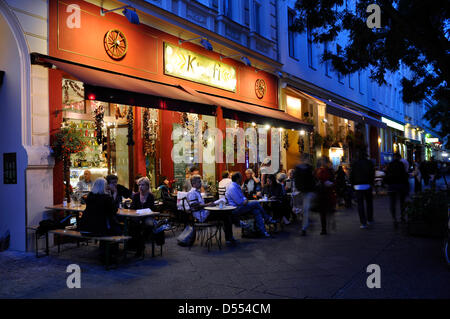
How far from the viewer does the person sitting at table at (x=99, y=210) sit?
6117 millimetres

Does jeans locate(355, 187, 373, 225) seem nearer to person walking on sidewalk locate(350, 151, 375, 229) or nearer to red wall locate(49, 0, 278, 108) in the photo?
person walking on sidewalk locate(350, 151, 375, 229)

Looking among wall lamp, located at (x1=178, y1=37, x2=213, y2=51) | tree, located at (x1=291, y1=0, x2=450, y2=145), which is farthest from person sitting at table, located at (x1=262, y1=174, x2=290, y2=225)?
wall lamp, located at (x1=178, y1=37, x2=213, y2=51)

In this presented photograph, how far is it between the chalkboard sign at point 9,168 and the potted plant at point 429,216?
25.9ft

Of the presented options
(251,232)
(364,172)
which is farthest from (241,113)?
(251,232)

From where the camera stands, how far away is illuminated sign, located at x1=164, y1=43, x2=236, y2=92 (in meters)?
11.2

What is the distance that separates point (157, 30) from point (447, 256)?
346 inches

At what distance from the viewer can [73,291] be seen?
16.2ft

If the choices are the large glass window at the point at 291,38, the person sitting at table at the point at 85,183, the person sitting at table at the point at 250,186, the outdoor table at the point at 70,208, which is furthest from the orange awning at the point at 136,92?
the large glass window at the point at 291,38

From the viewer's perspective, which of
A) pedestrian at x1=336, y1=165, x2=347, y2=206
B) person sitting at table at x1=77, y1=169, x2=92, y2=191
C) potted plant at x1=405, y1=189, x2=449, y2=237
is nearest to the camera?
potted plant at x1=405, y1=189, x2=449, y2=237

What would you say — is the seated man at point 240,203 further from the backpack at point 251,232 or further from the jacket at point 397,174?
the jacket at point 397,174

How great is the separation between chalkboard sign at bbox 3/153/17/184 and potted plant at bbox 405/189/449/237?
25.9 ft

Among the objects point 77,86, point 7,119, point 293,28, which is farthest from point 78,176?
point 293,28

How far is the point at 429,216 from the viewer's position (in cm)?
777

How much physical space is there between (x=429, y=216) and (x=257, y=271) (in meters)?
4.16
